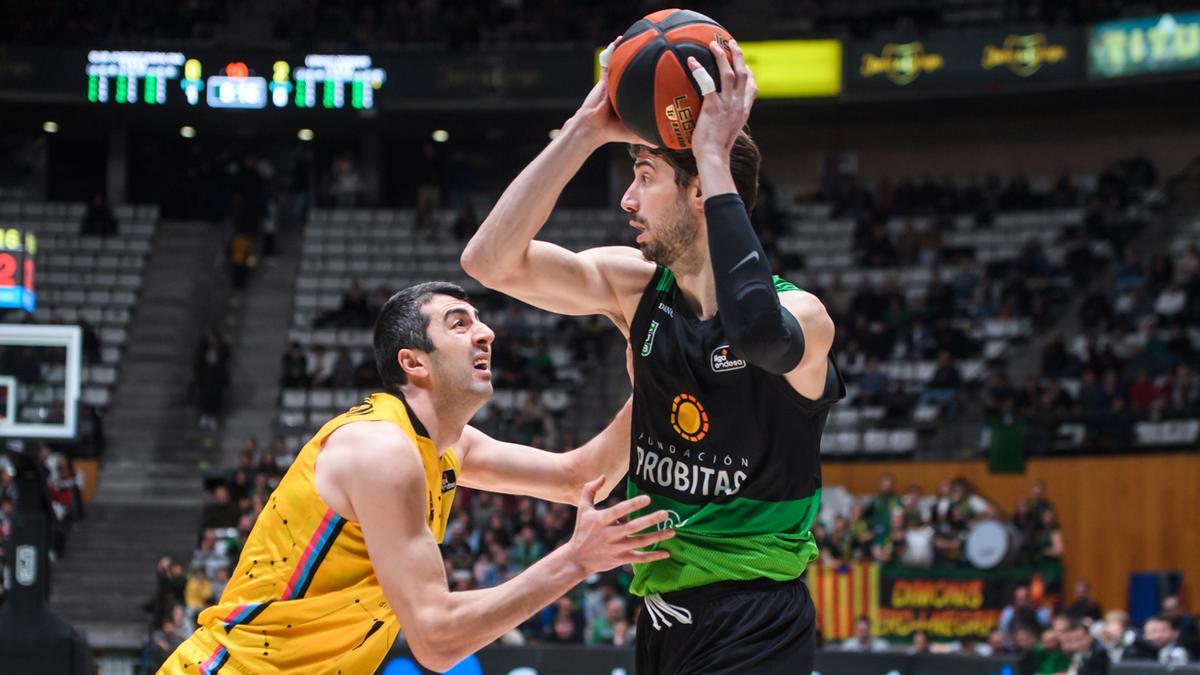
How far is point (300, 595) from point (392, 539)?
416 mm

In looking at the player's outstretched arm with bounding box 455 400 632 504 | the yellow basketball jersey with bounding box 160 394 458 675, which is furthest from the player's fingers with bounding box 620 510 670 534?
the player's outstretched arm with bounding box 455 400 632 504

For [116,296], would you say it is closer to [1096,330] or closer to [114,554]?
[114,554]

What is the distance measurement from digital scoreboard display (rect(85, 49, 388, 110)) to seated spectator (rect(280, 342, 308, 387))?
4696 mm

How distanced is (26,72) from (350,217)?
20.3 ft

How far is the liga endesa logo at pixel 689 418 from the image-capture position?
393cm

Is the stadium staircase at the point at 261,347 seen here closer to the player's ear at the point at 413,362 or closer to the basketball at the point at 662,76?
the player's ear at the point at 413,362

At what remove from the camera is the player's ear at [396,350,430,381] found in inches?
173

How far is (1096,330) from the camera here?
21266mm

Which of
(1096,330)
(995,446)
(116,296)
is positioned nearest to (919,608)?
(995,446)

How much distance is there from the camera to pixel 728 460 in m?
3.91

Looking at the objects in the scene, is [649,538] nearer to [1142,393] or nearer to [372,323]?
[1142,393]

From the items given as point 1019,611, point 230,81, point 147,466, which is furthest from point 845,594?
point 230,81

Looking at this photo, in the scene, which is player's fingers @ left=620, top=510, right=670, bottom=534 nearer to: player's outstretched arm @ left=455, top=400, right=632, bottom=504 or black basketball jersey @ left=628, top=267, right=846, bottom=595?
black basketball jersey @ left=628, top=267, right=846, bottom=595

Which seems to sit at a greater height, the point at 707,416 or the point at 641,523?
the point at 707,416
